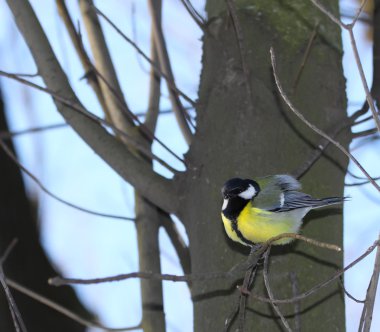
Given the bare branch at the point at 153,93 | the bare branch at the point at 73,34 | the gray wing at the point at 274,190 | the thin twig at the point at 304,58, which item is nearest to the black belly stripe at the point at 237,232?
the gray wing at the point at 274,190

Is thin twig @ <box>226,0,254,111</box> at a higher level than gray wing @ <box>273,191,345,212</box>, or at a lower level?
higher

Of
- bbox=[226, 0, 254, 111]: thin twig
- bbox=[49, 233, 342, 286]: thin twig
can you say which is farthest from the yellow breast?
bbox=[49, 233, 342, 286]: thin twig

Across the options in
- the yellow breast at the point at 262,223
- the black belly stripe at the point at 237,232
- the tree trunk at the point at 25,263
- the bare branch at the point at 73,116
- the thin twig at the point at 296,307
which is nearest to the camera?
the thin twig at the point at 296,307

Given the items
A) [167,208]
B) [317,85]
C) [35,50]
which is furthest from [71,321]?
[317,85]

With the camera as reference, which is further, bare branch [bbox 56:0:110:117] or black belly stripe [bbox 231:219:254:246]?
bare branch [bbox 56:0:110:117]

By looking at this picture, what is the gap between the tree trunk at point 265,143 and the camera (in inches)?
94.7

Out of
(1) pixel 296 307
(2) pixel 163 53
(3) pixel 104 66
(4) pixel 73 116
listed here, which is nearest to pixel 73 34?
(3) pixel 104 66

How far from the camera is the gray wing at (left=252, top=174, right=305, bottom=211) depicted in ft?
8.39

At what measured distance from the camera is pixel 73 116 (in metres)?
2.80

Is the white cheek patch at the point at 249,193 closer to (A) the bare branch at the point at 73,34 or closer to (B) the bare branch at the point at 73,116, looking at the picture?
(B) the bare branch at the point at 73,116

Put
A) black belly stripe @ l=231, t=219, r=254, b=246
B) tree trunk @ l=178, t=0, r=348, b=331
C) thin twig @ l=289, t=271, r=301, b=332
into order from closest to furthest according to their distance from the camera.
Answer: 1. thin twig @ l=289, t=271, r=301, b=332
2. tree trunk @ l=178, t=0, r=348, b=331
3. black belly stripe @ l=231, t=219, r=254, b=246

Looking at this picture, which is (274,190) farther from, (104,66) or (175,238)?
(104,66)

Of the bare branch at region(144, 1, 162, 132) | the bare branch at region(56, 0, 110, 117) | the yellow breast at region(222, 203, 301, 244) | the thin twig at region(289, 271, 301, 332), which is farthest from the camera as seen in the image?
the bare branch at region(144, 1, 162, 132)

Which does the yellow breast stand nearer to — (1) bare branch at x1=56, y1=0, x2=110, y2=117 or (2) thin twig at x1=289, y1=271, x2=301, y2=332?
(2) thin twig at x1=289, y1=271, x2=301, y2=332
